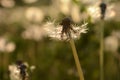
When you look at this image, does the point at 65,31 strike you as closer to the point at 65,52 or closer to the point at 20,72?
the point at 20,72

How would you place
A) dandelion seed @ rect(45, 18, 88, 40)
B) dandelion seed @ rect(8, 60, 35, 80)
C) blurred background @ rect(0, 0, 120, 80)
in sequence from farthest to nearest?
blurred background @ rect(0, 0, 120, 80) < dandelion seed @ rect(8, 60, 35, 80) < dandelion seed @ rect(45, 18, 88, 40)

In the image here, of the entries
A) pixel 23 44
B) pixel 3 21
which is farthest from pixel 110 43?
pixel 3 21

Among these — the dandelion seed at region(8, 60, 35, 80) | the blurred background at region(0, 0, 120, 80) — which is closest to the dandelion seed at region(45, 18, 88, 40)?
the dandelion seed at region(8, 60, 35, 80)

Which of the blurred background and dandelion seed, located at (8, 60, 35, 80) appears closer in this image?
dandelion seed, located at (8, 60, 35, 80)

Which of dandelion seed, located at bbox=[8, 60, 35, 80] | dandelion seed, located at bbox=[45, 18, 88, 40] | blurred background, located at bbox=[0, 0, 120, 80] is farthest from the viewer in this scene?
blurred background, located at bbox=[0, 0, 120, 80]

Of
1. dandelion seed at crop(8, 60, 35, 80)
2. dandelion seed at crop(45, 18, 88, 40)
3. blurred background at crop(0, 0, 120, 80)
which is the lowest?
dandelion seed at crop(8, 60, 35, 80)

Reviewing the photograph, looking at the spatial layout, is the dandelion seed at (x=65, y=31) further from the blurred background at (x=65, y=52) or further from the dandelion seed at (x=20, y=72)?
the blurred background at (x=65, y=52)

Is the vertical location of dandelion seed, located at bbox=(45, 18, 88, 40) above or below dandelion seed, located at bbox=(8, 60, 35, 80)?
above

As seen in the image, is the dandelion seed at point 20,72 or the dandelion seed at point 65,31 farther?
the dandelion seed at point 20,72

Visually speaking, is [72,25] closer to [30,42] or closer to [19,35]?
[30,42]

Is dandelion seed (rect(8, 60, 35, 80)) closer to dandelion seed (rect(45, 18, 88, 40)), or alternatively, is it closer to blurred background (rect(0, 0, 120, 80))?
dandelion seed (rect(45, 18, 88, 40))

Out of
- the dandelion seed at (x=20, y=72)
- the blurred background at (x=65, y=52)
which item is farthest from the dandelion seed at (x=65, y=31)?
the blurred background at (x=65, y=52)

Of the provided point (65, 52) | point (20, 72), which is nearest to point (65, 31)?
point (20, 72)
